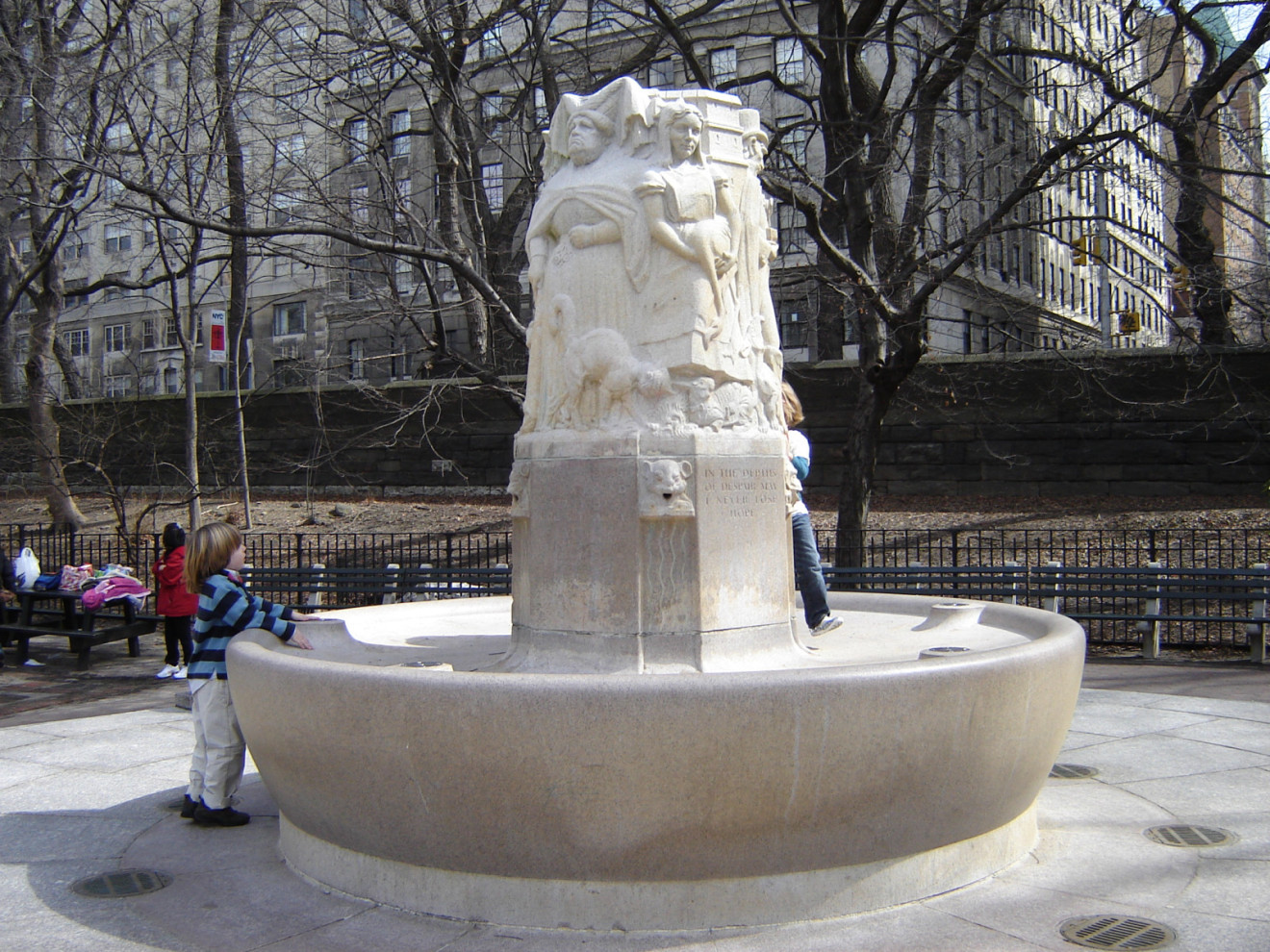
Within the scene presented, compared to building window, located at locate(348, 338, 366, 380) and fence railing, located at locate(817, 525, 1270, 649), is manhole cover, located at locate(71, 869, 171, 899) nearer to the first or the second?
fence railing, located at locate(817, 525, 1270, 649)

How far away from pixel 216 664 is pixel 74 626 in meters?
7.74

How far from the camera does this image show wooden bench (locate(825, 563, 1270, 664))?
36.7ft

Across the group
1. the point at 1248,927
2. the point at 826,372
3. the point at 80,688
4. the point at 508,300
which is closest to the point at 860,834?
the point at 1248,927

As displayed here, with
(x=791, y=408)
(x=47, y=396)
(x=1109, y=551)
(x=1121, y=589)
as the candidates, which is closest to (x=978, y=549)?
(x=1121, y=589)

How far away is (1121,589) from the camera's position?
1187cm

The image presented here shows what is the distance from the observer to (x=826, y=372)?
2098 cm

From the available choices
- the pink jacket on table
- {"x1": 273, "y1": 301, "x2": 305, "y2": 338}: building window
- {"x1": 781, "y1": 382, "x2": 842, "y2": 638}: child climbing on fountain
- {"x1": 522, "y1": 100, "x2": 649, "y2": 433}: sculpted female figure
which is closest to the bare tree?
the pink jacket on table

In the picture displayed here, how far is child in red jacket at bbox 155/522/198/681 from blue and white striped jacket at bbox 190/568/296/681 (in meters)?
5.46

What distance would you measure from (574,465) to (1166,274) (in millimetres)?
13054

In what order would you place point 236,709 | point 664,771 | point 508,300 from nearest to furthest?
1. point 664,771
2. point 236,709
3. point 508,300

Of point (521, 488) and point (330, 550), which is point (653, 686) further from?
point (330, 550)

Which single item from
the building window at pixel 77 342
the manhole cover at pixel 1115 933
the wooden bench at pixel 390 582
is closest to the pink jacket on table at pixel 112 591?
the wooden bench at pixel 390 582

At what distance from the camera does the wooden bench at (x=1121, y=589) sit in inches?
440

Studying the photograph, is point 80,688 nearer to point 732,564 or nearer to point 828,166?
point 732,564
